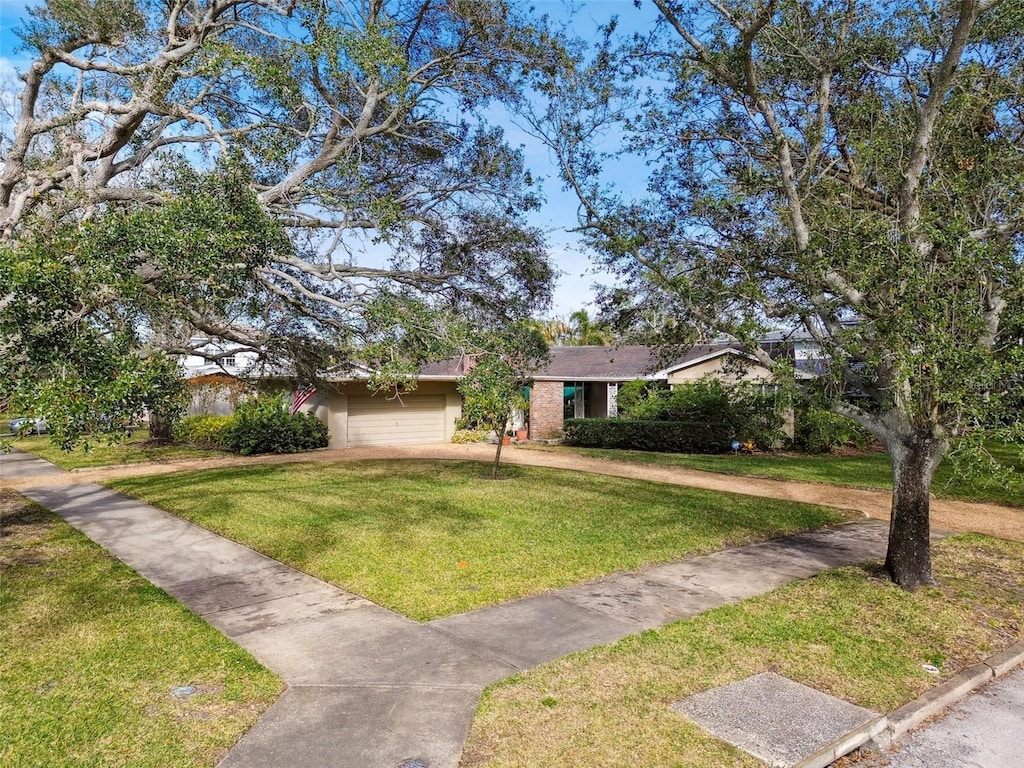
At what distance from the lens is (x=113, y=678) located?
5.08 m

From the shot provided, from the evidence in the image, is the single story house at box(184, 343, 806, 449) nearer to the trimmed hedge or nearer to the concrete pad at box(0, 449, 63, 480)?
the trimmed hedge

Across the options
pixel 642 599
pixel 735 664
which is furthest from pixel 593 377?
pixel 735 664

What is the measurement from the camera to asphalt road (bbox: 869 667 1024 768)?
4.24m

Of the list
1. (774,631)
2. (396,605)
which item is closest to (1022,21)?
(774,631)

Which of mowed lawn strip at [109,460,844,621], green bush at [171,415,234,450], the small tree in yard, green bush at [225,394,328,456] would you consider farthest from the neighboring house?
the small tree in yard

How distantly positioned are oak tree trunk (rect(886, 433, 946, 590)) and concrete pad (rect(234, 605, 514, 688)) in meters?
4.89

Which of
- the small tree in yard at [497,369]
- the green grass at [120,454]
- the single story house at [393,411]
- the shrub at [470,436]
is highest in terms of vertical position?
the small tree in yard at [497,369]

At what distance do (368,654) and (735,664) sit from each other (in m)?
2.99

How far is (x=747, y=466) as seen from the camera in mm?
18062

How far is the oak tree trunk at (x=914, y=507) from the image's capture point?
7.31 metres

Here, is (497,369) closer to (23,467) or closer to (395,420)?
(395,420)

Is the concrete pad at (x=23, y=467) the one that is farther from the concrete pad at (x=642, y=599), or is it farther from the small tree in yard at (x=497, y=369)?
the concrete pad at (x=642, y=599)

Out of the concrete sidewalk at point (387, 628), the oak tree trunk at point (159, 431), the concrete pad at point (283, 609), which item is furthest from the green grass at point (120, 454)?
the concrete pad at point (283, 609)

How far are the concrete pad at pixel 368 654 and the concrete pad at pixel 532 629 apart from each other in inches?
7.3
